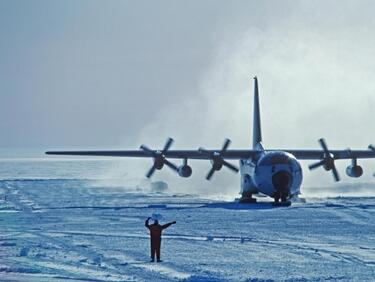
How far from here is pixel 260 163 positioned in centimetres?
4178

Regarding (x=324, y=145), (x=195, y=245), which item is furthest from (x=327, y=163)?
(x=195, y=245)

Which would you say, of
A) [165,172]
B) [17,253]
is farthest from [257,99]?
[17,253]

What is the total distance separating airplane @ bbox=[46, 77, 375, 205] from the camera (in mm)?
40875

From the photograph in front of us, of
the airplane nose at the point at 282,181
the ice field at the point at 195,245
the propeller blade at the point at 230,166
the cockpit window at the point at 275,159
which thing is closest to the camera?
the ice field at the point at 195,245

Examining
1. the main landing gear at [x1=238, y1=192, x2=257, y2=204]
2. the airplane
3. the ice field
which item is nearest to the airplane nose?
the airplane

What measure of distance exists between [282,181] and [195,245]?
19.4 m

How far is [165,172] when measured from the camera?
79.1 metres

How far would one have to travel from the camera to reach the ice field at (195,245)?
1664 cm

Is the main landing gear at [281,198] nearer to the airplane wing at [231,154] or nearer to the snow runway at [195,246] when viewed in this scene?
the airplane wing at [231,154]

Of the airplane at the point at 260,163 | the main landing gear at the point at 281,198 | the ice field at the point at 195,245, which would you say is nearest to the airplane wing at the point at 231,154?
the airplane at the point at 260,163

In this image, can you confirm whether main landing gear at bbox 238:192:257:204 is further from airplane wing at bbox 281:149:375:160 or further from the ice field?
the ice field

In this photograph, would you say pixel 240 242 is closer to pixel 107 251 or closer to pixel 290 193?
pixel 107 251

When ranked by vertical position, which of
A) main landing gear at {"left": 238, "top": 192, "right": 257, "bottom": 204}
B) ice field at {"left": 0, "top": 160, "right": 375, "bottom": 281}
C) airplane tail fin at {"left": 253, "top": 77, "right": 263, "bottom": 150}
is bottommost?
ice field at {"left": 0, "top": 160, "right": 375, "bottom": 281}

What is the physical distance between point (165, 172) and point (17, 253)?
5907 centimetres
